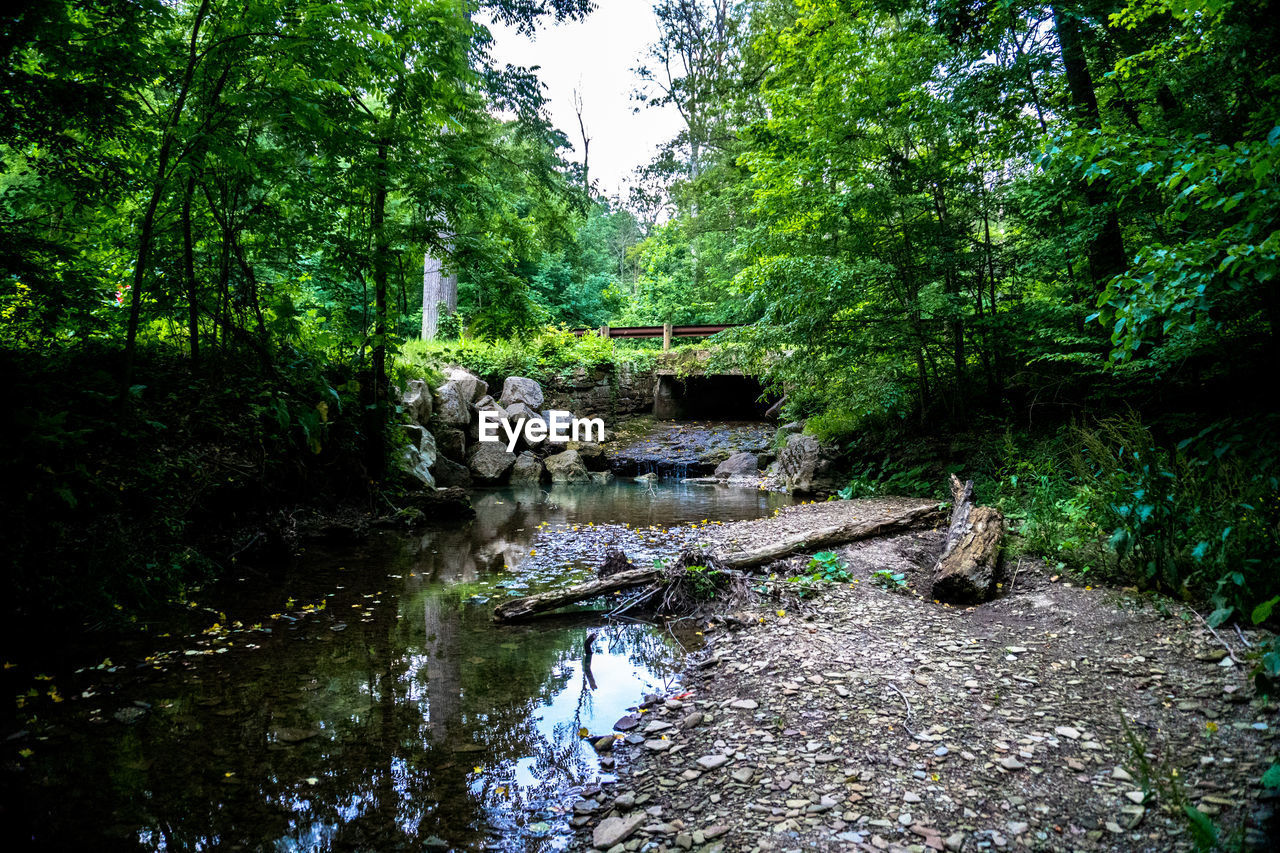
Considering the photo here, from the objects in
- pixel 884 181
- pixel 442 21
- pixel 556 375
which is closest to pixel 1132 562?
pixel 884 181

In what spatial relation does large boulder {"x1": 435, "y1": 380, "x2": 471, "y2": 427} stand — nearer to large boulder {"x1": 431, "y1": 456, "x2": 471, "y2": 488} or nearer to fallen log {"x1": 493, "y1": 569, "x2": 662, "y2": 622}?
large boulder {"x1": 431, "y1": 456, "x2": 471, "y2": 488}

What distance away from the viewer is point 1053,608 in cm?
382

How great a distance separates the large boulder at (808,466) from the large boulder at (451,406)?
281 inches

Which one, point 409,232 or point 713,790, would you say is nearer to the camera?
point 713,790

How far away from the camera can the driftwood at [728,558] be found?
4723 millimetres

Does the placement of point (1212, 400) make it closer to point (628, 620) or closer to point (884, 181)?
point (884, 181)

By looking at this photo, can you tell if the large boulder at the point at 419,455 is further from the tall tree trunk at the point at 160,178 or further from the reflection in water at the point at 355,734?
the tall tree trunk at the point at 160,178

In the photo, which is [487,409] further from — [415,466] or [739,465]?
[739,465]

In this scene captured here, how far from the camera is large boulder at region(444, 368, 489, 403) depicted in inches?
532

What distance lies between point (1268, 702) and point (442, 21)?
8.67 metres

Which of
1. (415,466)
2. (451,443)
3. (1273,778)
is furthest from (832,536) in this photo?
(451,443)

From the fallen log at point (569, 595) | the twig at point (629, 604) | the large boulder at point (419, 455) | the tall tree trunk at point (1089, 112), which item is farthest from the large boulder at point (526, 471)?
the tall tree trunk at point (1089, 112)

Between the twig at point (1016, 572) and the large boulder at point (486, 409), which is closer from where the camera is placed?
the twig at point (1016, 572)

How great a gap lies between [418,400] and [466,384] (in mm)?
2416
